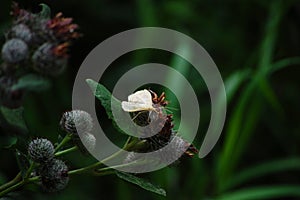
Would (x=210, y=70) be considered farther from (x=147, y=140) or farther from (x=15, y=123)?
(x=147, y=140)

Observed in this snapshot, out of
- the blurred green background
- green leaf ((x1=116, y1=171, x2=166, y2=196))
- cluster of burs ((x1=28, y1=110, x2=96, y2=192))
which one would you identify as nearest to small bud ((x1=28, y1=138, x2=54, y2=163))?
cluster of burs ((x1=28, y1=110, x2=96, y2=192))

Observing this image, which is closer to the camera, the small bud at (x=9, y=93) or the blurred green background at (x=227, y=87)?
the small bud at (x=9, y=93)

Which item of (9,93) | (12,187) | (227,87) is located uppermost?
(227,87)

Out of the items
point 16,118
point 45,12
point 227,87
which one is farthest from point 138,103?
point 227,87

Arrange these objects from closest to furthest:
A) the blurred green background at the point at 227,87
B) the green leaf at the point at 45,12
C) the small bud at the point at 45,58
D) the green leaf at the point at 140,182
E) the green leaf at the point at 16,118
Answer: the green leaf at the point at 140,182 < the green leaf at the point at 16,118 < the green leaf at the point at 45,12 < the small bud at the point at 45,58 < the blurred green background at the point at 227,87

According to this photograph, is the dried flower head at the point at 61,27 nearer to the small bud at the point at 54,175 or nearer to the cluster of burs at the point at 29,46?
the cluster of burs at the point at 29,46

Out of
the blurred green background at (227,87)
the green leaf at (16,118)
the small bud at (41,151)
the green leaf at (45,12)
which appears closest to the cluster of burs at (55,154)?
the small bud at (41,151)

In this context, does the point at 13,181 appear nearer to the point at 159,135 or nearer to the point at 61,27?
the point at 159,135
